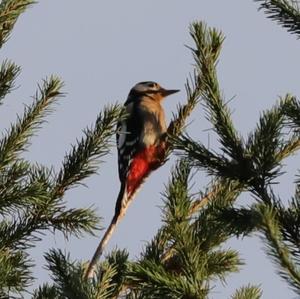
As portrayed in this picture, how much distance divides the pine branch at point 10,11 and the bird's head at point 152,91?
129 inches

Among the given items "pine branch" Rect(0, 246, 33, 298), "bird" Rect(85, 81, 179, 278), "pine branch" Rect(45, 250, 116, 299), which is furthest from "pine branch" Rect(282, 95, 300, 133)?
"bird" Rect(85, 81, 179, 278)

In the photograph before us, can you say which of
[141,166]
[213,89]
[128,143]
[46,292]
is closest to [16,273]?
[46,292]

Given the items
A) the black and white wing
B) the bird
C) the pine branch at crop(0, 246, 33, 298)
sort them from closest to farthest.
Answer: the pine branch at crop(0, 246, 33, 298), the bird, the black and white wing

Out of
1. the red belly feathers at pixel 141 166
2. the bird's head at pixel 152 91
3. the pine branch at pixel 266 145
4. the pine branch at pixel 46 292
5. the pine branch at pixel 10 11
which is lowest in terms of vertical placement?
the pine branch at pixel 46 292

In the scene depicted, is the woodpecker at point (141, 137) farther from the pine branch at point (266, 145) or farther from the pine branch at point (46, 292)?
the pine branch at point (266, 145)

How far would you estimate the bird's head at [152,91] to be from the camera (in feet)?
19.9

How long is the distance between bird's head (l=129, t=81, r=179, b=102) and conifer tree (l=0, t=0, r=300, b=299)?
2.56m

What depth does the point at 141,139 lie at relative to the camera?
557 cm

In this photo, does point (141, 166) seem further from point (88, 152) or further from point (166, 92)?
point (88, 152)

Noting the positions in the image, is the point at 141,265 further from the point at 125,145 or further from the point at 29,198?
the point at 125,145

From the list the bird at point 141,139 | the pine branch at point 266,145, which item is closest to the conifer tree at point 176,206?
the pine branch at point 266,145

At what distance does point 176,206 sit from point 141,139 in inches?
120

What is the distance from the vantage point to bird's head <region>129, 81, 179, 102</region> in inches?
239

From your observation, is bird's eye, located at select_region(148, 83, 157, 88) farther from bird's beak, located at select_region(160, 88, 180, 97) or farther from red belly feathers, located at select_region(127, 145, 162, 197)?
red belly feathers, located at select_region(127, 145, 162, 197)
